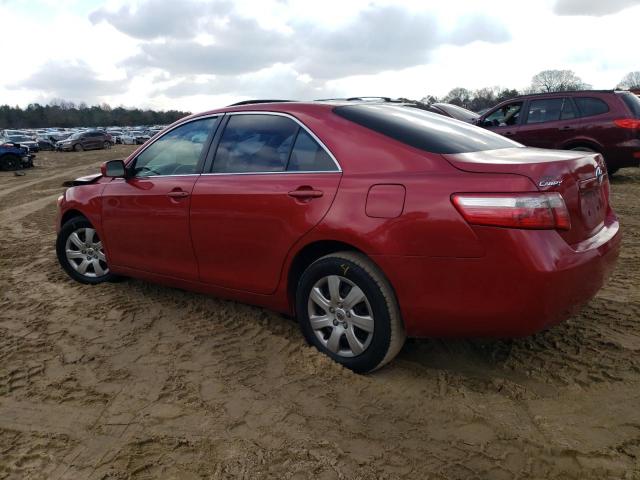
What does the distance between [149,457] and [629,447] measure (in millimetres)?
2144

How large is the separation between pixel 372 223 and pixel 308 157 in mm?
678

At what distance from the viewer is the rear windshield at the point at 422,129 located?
296cm

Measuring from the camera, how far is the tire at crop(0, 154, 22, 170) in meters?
20.9

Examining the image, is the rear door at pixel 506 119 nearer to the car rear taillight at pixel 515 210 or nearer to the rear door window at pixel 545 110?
the rear door window at pixel 545 110

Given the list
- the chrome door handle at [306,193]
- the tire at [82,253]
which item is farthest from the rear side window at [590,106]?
the tire at [82,253]

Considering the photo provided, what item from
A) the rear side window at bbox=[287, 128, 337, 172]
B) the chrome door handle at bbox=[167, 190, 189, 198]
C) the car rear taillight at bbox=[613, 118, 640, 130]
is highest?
the car rear taillight at bbox=[613, 118, 640, 130]

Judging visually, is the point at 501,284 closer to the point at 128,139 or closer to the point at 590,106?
the point at 590,106

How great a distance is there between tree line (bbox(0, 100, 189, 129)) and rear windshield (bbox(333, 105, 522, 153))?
11392 cm

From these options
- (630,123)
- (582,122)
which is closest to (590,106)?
(582,122)

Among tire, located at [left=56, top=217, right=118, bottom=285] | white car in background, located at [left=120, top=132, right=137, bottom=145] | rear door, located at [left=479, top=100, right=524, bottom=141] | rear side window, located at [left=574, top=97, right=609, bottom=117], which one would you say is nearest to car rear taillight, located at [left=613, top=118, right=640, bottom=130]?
rear side window, located at [left=574, top=97, right=609, bottom=117]

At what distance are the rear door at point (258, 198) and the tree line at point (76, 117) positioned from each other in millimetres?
113539

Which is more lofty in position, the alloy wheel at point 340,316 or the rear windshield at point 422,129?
the rear windshield at point 422,129

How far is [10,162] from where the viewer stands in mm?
21156

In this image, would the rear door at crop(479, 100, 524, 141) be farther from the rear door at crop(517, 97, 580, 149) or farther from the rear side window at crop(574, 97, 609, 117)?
the rear side window at crop(574, 97, 609, 117)
